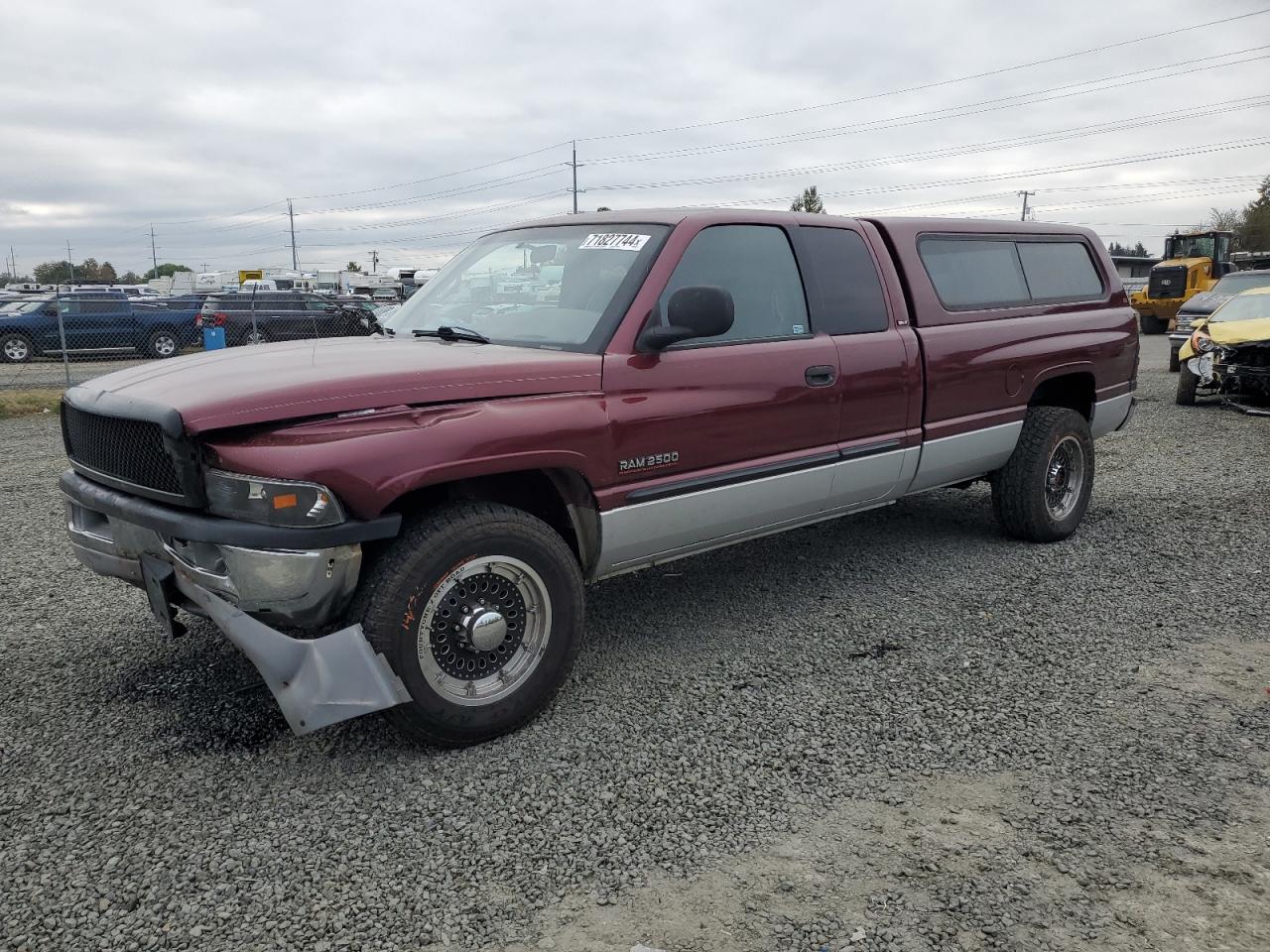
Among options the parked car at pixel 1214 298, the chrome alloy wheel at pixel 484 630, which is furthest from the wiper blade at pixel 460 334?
the parked car at pixel 1214 298

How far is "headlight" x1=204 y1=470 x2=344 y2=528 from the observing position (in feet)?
9.39

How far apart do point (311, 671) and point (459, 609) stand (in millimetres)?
527

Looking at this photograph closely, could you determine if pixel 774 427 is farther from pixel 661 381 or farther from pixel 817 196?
pixel 817 196

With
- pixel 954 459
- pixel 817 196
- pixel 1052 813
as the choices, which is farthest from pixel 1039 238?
pixel 817 196

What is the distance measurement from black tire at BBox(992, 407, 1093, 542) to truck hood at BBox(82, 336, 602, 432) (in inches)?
125

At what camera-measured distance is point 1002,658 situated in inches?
161

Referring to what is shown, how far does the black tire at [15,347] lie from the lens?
1906cm

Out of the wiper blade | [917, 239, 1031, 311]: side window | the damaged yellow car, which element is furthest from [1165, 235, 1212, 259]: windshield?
the wiper blade

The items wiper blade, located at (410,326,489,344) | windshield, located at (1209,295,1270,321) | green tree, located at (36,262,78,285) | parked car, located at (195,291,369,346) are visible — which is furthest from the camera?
green tree, located at (36,262,78,285)

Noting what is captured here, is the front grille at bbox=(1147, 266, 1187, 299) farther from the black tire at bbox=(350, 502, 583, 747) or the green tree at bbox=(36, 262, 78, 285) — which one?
the green tree at bbox=(36, 262, 78, 285)

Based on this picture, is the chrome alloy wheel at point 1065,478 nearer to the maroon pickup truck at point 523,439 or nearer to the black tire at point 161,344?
the maroon pickup truck at point 523,439

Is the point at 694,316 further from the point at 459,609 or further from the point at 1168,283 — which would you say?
the point at 1168,283

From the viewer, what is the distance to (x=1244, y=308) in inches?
487

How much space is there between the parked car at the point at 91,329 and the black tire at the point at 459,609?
57.9ft
